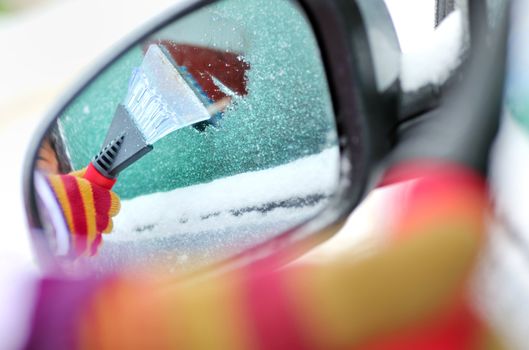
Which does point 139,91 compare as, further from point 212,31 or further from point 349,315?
point 349,315

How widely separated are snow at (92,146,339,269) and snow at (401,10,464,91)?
4 cm

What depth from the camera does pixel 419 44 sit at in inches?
9.8

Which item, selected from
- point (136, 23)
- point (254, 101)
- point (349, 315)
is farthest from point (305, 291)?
point (136, 23)

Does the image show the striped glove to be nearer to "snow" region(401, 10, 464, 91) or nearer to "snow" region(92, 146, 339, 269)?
"snow" region(92, 146, 339, 269)

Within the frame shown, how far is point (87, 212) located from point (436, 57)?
22 centimetres

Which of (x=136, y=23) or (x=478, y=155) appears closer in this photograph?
(x=478, y=155)

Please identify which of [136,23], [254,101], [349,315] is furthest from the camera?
[136,23]

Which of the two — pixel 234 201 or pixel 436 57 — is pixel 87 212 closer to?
pixel 234 201

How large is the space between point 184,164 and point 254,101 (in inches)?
2.3

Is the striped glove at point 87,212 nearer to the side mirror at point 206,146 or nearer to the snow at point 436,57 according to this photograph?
the side mirror at point 206,146

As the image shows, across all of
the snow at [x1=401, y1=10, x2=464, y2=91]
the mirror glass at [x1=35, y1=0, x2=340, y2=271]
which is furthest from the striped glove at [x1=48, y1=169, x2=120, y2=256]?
the snow at [x1=401, y1=10, x2=464, y2=91]

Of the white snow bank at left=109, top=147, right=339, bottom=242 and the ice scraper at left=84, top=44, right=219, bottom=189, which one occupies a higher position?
the ice scraper at left=84, top=44, right=219, bottom=189

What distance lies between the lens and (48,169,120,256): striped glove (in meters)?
0.36

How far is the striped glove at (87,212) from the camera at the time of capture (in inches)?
14.2
